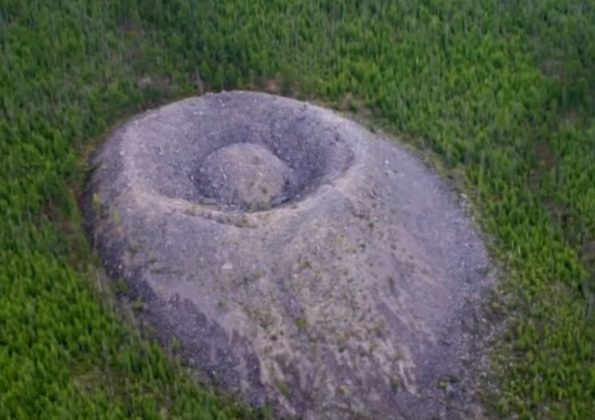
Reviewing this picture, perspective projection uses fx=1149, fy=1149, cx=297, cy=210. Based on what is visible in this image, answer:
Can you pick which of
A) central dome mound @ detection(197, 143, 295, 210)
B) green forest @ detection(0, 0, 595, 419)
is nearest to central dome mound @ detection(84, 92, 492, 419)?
central dome mound @ detection(197, 143, 295, 210)

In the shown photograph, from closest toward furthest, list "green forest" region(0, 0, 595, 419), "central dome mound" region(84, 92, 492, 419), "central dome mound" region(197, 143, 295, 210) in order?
"green forest" region(0, 0, 595, 419), "central dome mound" region(84, 92, 492, 419), "central dome mound" region(197, 143, 295, 210)

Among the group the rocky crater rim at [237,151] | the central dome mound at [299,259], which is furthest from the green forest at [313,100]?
the rocky crater rim at [237,151]

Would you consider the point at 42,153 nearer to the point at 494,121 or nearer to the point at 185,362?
the point at 185,362

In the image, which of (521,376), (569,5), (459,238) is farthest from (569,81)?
(521,376)

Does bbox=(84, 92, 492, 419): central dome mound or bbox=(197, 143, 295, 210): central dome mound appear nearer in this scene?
bbox=(84, 92, 492, 419): central dome mound

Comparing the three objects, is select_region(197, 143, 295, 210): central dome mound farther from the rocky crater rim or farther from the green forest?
the green forest

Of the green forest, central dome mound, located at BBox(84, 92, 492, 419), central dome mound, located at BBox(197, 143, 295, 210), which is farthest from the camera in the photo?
central dome mound, located at BBox(197, 143, 295, 210)

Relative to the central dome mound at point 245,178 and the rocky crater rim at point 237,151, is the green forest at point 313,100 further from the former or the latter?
the central dome mound at point 245,178

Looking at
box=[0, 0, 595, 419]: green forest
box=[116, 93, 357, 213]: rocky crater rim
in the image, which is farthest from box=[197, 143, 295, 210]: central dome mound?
box=[0, 0, 595, 419]: green forest
